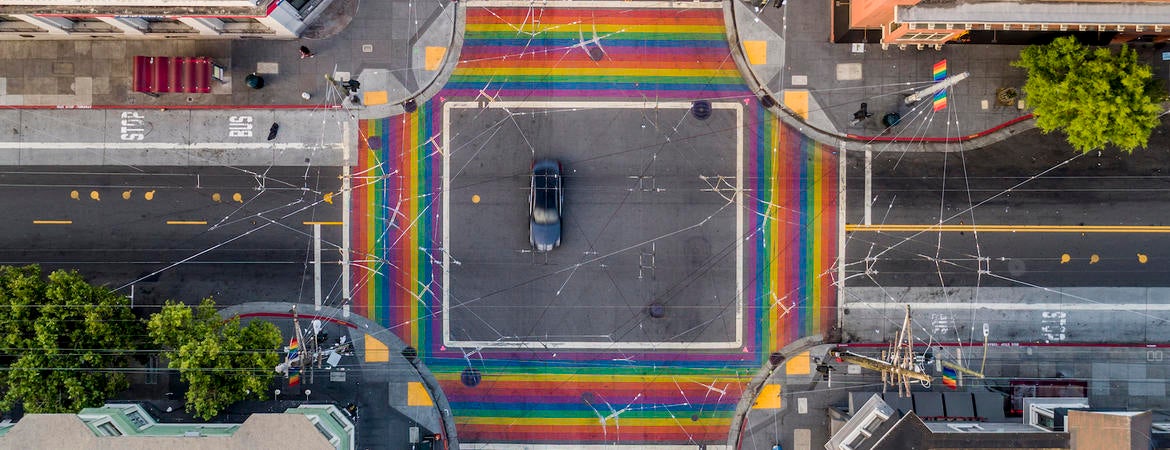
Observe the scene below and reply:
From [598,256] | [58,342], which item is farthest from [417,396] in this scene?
[58,342]

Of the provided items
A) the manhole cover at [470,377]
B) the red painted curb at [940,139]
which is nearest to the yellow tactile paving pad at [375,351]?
the manhole cover at [470,377]

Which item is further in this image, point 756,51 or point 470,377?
point 470,377

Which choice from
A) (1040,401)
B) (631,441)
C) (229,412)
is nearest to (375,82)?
(229,412)

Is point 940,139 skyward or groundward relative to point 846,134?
groundward

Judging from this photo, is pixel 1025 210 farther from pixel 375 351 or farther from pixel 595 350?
pixel 375 351

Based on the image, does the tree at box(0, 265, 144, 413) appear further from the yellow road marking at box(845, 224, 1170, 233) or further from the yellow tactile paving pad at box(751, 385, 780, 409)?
Result: the yellow road marking at box(845, 224, 1170, 233)

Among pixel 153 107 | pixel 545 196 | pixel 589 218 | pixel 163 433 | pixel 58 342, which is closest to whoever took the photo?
pixel 58 342

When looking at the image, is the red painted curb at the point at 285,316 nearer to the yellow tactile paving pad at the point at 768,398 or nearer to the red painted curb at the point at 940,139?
the yellow tactile paving pad at the point at 768,398
